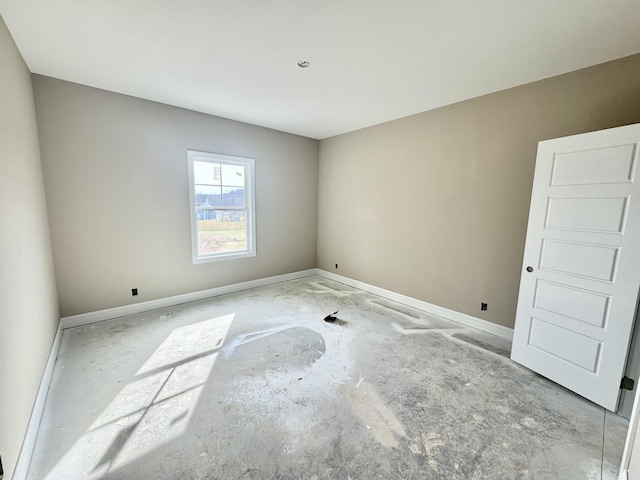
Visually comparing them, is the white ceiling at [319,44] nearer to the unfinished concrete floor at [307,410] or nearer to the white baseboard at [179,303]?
the white baseboard at [179,303]

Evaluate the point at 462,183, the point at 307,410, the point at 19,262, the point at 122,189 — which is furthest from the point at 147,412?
the point at 462,183

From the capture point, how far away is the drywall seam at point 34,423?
54.5 inches

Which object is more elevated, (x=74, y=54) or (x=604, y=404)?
(x=74, y=54)

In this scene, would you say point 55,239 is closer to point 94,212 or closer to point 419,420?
point 94,212

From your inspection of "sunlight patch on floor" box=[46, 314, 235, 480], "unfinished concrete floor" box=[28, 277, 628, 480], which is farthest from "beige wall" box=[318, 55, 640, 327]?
"sunlight patch on floor" box=[46, 314, 235, 480]

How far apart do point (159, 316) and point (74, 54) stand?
283 centimetres

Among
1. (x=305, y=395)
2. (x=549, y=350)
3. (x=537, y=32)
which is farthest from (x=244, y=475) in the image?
(x=537, y=32)

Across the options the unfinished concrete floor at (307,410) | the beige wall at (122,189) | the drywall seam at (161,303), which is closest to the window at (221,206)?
the beige wall at (122,189)

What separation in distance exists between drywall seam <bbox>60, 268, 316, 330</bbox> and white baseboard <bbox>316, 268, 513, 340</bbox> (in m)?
1.38

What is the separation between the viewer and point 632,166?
182 cm

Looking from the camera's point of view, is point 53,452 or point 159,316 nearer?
point 53,452

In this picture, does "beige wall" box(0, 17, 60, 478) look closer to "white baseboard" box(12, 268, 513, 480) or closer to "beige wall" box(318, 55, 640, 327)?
"white baseboard" box(12, 268, 513, 480)

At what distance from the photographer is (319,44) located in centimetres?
209

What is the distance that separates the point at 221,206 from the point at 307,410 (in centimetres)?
322
